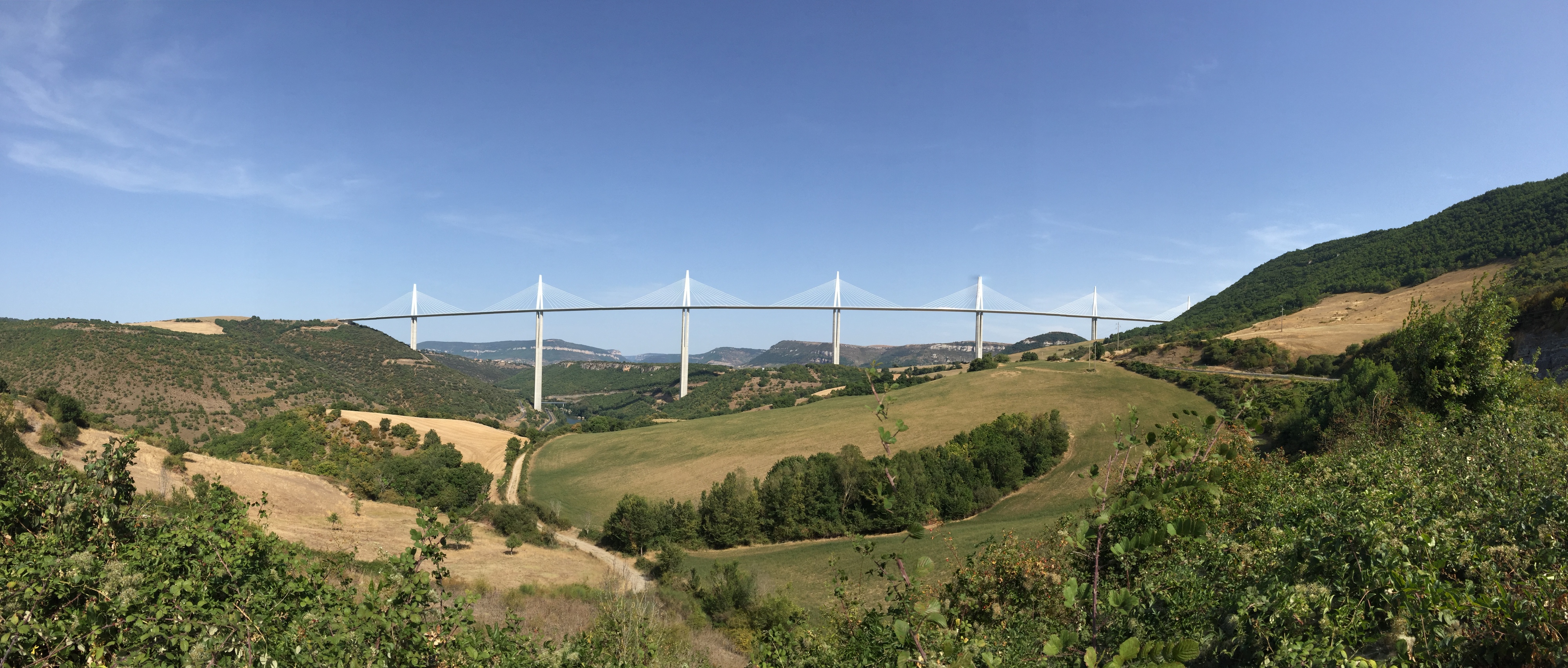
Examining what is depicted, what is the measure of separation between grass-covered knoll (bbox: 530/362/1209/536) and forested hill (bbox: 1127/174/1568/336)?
2641 centimetres

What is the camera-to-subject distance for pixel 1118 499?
2023mm

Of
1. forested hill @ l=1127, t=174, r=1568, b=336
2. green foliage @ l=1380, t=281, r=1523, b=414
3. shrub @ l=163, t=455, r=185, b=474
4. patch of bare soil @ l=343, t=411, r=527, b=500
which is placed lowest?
patch of bare soil @ l=343, t=411, r=527, b=500

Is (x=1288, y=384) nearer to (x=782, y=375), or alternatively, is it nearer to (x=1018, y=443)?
(x=1018, y=443)

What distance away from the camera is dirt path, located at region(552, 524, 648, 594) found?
69.5ft

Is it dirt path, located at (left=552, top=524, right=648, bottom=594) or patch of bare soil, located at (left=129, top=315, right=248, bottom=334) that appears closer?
dirt path, located at (left=552, top=524, right=648, bottom=594)

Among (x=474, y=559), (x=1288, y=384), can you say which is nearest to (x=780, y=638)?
(x=474, y=559)

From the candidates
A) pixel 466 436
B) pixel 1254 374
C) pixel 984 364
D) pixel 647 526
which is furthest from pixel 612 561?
pixel 984 364

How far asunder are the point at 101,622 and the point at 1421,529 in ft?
20.0

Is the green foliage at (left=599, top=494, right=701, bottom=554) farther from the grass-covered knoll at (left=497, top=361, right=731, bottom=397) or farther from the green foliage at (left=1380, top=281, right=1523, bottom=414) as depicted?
the grass-covered knoll at (left=497, top=361, right=731, bottom=397)

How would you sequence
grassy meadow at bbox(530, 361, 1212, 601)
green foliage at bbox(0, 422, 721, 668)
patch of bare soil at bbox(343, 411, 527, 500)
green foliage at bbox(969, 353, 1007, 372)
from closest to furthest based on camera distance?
1. green foliage at bbox(0, 422, 721, 668)
2. grassy meadow at bbox(530, 361, 1212, 601)
3. patch of bare soil at bbox(343, 411, 527, 500)
4. green foliage at bbox(969, 353, 1007, 372)

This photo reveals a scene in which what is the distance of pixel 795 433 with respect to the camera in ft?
146

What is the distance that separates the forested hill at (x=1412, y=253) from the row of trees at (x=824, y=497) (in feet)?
138

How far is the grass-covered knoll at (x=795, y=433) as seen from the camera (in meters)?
37.5

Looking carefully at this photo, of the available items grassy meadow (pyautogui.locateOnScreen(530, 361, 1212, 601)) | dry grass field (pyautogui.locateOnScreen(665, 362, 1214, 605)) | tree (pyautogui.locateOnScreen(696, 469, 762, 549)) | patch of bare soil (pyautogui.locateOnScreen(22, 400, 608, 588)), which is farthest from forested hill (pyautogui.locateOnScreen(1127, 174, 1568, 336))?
patch of bare soil (pyautogui.locateOnScreen(22, 400, 608, 588))
